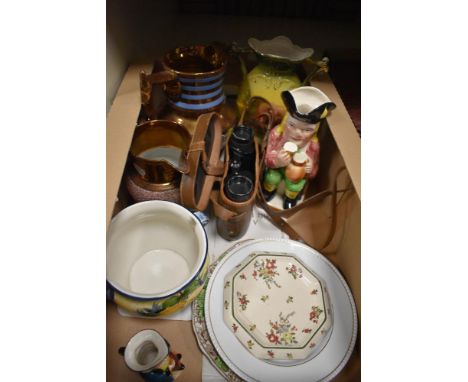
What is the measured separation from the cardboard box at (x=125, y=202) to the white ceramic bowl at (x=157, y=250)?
5cm

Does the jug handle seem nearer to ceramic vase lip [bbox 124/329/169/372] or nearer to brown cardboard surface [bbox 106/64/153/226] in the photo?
brown cardboard surface [bbox 106/64/153/226]

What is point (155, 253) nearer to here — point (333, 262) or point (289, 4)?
point (333, 262)

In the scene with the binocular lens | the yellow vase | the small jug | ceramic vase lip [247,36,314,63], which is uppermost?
ceramic vase lip [247,36,314,63]

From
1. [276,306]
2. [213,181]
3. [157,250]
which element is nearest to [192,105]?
[213,181]

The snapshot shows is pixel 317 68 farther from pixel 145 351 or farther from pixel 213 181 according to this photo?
pixel 145 351

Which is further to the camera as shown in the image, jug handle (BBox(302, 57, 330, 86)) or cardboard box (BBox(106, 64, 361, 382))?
jug handle (BBox(302, 57, 330, 86))

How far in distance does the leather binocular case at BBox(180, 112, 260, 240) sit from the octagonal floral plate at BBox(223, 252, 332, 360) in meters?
0.07

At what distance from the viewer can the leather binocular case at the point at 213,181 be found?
1.61 ft

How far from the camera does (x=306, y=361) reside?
461 millimetres

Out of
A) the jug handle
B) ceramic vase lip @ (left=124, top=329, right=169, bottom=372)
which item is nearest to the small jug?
ceramic vase lip @ (left=124, top=329, right=169, bottom=372)

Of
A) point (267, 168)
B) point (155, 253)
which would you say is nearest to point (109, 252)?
point (155, 253)

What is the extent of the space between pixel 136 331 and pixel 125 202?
23 cm

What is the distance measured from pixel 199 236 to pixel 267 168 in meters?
0.23

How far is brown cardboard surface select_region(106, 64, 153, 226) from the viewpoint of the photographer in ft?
1.30
